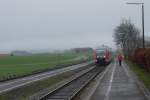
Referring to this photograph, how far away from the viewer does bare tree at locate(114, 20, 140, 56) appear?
Answer: 4055 inches

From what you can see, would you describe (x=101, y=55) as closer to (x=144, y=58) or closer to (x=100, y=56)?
(x=100, y=56)

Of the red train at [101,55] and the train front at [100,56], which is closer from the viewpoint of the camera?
the train front at [100,56]

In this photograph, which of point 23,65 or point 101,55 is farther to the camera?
point 23,65

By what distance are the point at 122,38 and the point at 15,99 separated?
103 m

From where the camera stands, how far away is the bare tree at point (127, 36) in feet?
338

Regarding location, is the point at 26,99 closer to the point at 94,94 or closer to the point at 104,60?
the point at 94,94

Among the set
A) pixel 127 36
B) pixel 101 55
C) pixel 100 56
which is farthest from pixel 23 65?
pixel 127 36

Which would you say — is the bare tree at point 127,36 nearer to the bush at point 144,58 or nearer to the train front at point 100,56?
the train front at point 100,56

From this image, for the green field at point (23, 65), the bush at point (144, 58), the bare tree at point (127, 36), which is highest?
the bare tree at point (127, 36)

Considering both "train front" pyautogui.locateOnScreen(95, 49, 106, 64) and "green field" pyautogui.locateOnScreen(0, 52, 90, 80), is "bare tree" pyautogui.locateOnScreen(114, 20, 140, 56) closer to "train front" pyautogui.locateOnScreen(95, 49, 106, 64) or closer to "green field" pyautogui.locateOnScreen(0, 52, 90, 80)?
"green field" pyautogui.locateOnScreen(0, 52, 90, 80)

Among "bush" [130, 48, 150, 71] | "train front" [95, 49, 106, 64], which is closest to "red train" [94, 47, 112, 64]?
"train front" [95, 49, 106, 64]

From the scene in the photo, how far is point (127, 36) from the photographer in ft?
356

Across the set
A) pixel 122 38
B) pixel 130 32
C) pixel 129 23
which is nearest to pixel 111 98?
pixel 130 32

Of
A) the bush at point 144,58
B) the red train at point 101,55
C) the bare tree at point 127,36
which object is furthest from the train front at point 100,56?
the bare tree at point 127,36
